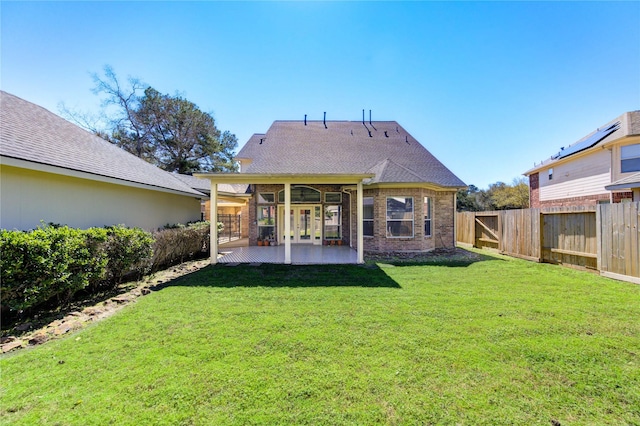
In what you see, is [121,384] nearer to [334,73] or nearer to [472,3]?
[472,3]

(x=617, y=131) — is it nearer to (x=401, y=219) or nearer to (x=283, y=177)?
(x=401, y=219)

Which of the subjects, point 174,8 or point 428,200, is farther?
point 428,200

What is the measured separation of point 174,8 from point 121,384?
1131 cm

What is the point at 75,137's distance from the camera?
30.3 feet

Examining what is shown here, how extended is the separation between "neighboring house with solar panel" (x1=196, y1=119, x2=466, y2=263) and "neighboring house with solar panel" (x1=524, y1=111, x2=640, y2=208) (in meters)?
7.43

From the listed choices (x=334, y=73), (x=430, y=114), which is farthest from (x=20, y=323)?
(x=430, y=114)

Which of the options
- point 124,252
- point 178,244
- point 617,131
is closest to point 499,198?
point 617,131

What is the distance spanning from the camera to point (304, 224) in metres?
15.0

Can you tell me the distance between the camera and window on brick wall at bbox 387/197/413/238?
1196cm

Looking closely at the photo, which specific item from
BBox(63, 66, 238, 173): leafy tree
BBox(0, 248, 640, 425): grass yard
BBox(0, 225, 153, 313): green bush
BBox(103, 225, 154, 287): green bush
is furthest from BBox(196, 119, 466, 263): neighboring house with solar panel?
BBox(63, 66, 238, 173): leafy tree

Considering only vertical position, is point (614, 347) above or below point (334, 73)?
below

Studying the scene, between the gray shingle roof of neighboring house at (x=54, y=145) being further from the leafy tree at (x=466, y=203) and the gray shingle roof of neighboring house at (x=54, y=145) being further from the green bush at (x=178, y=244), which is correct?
the leafy tree at (x=466, y=203)

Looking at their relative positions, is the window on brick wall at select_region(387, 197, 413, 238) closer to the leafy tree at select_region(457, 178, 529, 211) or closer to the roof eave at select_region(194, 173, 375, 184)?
the roof eave at select_region(194, 173, 375, 184)

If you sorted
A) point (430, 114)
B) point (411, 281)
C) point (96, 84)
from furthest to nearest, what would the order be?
point (96, 84)
point (430, 114)
point (411, 281)
